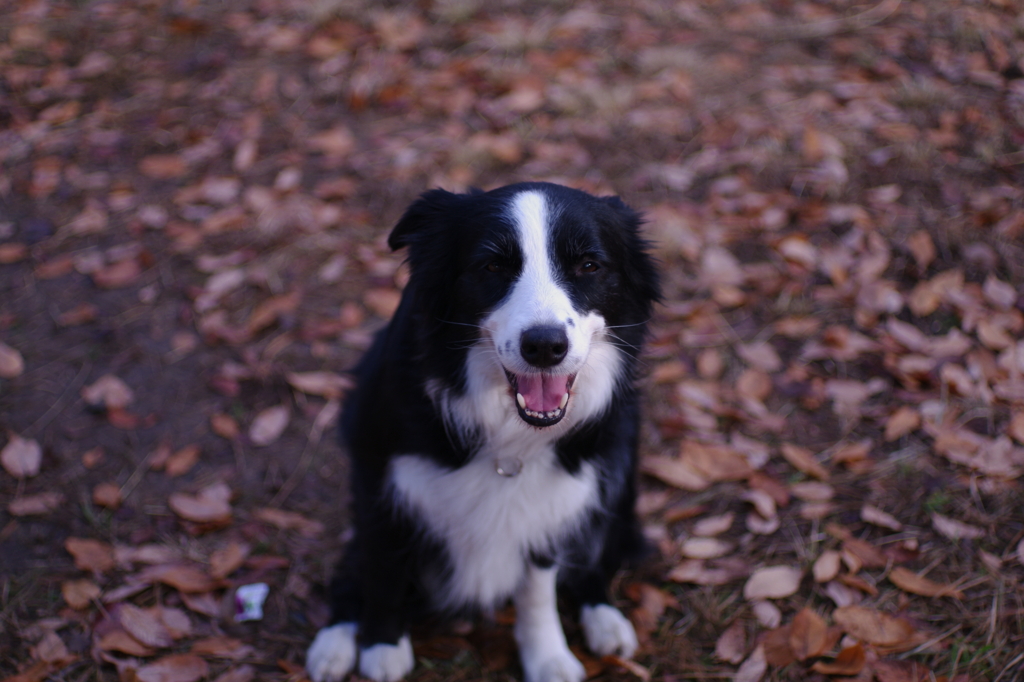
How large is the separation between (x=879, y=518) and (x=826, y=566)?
320 mm

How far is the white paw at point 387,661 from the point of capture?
232cm

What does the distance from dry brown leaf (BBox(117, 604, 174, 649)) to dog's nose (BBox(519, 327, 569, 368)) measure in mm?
1637

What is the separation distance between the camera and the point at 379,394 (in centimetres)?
217

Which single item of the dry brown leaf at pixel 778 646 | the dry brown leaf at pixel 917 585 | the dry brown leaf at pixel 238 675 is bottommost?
the dry brown leaf at pixel 778 646

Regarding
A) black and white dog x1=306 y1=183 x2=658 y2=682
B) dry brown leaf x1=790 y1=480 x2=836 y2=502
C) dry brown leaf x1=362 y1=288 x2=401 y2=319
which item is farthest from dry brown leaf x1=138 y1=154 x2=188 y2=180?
dry brown leaf x1=790 y1=480 x2=836 y2=502

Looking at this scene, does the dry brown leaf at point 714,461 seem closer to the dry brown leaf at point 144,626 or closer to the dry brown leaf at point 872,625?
the dry brown leaf at point 872,625

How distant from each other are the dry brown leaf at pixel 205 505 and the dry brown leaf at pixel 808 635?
6.96 feet

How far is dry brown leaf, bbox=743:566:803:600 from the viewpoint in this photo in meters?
2.54

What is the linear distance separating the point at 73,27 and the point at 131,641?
5459 millimetres

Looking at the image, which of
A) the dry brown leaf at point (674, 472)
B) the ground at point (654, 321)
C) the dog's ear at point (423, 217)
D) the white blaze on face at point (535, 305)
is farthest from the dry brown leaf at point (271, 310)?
the white blaze on face at point (535, 305)

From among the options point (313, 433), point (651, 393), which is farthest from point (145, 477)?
point (651, 393)

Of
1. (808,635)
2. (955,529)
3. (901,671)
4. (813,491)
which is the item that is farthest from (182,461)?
(955,529)

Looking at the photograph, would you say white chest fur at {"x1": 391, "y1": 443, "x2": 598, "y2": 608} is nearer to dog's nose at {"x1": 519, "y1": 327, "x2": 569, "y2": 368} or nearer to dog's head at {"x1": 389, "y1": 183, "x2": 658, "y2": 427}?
dog's head at {"x1": 389, "y1": 183, "x2": 658, "y2": 427}

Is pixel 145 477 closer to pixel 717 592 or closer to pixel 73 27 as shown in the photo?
pixel 717 592
